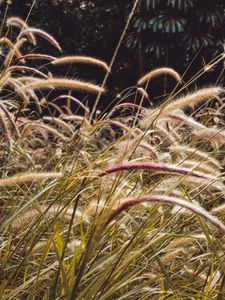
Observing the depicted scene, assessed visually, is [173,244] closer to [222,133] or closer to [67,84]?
[222,133]

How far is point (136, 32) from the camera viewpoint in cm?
898

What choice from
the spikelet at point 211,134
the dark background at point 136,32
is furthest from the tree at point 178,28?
the spikelet at point 211,134

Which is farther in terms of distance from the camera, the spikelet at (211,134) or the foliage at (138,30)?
the foliage at (138,30)

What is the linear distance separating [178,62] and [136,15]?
950 millimetres

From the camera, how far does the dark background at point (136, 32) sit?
8.56 meters

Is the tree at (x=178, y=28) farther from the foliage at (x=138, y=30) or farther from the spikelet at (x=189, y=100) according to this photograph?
the spikelet at (x=189, y=100)

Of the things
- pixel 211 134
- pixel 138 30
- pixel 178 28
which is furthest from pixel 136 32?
pixel 211 134

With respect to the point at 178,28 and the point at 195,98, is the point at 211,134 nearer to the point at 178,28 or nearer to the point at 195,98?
the point at 195,98

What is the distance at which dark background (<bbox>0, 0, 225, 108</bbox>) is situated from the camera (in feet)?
28.1

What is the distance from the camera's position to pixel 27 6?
9438 millimetres

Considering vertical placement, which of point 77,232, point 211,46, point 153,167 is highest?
point 153,167

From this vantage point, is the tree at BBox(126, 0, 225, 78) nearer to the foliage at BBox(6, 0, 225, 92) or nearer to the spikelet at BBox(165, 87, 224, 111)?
the foliage at BBox(6, 0, 225, 92)

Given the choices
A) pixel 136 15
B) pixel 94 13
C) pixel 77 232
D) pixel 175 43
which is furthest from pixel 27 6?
pixel 77 232

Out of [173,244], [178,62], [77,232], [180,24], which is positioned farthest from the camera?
[178,62]
